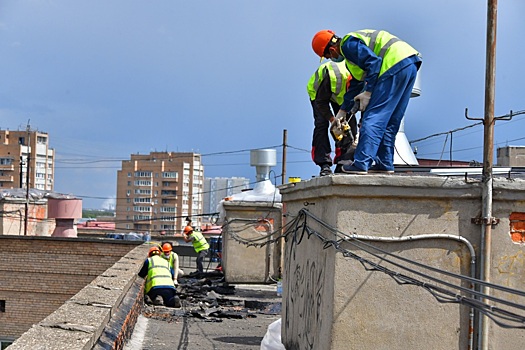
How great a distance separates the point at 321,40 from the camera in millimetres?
6684

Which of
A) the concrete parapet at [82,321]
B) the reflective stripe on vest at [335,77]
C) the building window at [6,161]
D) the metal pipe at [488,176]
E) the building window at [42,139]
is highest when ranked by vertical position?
the building window at [42,139]

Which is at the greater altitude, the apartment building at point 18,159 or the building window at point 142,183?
the apartment building at point 18,159

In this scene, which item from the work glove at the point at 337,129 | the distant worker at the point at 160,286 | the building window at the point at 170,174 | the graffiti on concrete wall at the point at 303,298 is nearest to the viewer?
the graffiti on concrete wall at the point at 303,298

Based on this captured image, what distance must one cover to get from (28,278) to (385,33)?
21586mm

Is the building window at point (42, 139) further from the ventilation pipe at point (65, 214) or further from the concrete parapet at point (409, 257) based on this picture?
the concrete parapet at point (409, 257)

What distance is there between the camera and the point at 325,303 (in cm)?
557

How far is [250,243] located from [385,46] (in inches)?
517

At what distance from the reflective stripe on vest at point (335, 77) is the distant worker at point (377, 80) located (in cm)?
125

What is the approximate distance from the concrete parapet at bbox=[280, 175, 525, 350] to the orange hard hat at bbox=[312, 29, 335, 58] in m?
1.75

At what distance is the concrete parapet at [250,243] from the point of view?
19047mm

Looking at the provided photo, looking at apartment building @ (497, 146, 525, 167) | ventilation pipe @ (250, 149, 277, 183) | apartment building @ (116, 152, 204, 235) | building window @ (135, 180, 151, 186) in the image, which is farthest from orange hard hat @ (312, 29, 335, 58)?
building window @ (135, 180, 151, 186)

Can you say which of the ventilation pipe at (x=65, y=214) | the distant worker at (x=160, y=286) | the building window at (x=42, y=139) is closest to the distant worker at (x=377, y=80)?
the distant worker at (x=160, y=286)

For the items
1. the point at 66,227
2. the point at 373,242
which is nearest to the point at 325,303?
the point at 373,242

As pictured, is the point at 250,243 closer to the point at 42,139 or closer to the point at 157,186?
the point at 157,186
